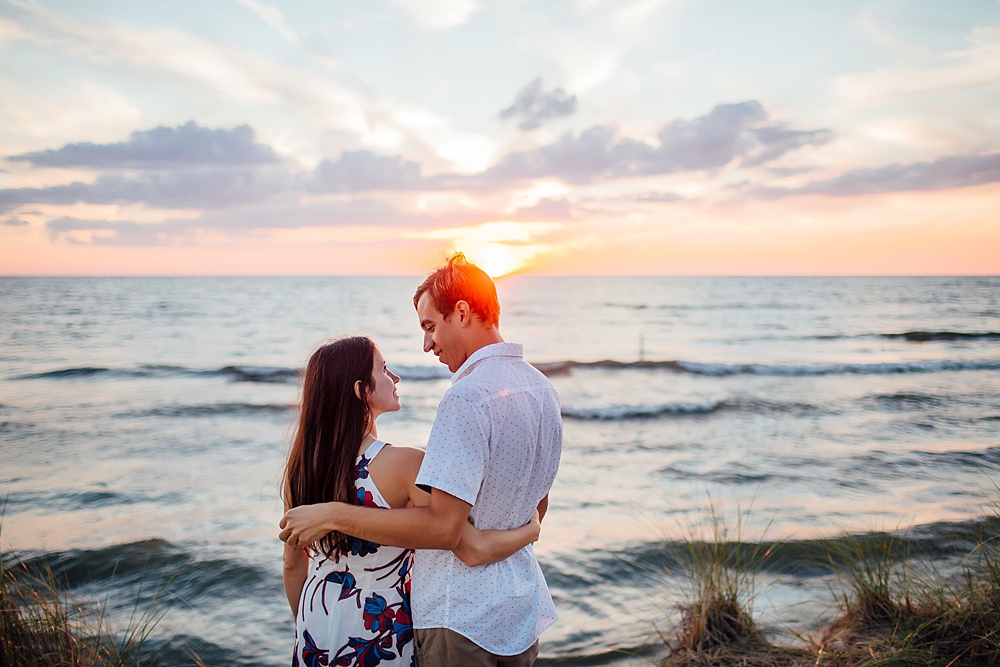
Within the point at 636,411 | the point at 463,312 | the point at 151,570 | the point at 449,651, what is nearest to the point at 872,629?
the point at 449,651

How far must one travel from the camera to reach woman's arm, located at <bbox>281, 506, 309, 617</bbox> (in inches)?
85.9

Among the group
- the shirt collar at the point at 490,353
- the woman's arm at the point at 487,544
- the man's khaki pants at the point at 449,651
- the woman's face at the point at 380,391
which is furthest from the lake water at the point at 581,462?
the man's khaki pants at the point at 449,651

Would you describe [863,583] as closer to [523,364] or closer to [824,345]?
[523,364]

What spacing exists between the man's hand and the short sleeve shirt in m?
0.33

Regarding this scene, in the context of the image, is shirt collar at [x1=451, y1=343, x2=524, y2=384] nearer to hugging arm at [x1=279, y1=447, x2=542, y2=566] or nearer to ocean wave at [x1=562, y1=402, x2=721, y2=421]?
hugging arm at [x1=279, y1=447, x2=542, y2=566]

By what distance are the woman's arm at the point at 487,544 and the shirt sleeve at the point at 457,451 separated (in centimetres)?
13

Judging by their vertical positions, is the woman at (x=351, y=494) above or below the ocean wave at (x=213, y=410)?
above

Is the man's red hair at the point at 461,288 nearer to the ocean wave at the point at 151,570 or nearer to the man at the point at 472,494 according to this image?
the man at the point at 472,494

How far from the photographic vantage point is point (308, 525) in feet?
6.06

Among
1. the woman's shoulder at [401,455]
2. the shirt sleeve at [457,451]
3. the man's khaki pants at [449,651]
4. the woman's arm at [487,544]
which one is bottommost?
the man's khaki pants at [449,651]

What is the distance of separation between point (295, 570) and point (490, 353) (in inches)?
42.1

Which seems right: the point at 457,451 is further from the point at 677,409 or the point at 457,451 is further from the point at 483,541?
the point at 677,409

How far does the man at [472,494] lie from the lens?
1.75m

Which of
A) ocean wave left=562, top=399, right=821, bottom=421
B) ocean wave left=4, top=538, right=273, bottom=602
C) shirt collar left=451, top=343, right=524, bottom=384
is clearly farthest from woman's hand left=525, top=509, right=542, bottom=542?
ocean wave left=562, top=399, right=821, bottom=421
